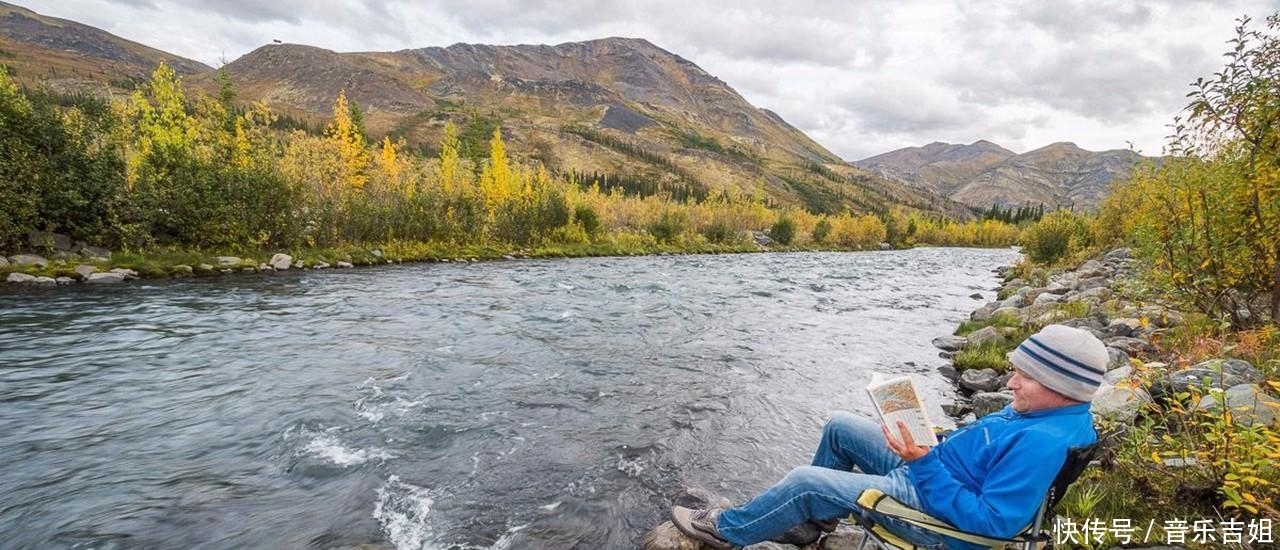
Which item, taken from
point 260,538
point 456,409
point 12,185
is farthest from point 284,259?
point 260,538

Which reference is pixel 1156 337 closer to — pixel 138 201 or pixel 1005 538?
pixel 1005 538

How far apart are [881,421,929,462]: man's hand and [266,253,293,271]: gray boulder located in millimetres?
28004

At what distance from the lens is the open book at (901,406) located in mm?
3717

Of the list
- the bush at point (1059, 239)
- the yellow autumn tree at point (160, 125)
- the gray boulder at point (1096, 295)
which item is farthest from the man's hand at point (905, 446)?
the bush at point (1059, 239)

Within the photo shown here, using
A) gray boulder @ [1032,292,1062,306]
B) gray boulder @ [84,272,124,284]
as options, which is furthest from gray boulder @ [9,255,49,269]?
gray boulder @ [1032,292,1062,306]

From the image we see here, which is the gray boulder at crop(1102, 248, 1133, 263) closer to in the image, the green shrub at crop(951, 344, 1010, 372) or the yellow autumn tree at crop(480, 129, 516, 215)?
the green shrub at crop(951, 344, 1010, 372)

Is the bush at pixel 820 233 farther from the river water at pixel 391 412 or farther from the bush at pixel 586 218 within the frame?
the river water at pixel 391 412

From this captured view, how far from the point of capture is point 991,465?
348 cm

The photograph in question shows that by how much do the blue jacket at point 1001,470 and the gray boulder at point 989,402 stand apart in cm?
594

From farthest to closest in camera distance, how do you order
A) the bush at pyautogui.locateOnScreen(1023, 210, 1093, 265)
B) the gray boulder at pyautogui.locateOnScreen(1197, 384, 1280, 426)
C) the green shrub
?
the bush at pyautogui.locateOnScreen(1023, 210, 1093, 265), the green shrub, the gray boulder at pyautogui.locateOnScreen(1197, 384, 1280, 426)

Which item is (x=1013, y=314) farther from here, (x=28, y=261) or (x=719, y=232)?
(x=719, y=232)

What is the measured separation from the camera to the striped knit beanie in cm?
324

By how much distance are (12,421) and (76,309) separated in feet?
31.2

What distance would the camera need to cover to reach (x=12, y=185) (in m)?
18.6
